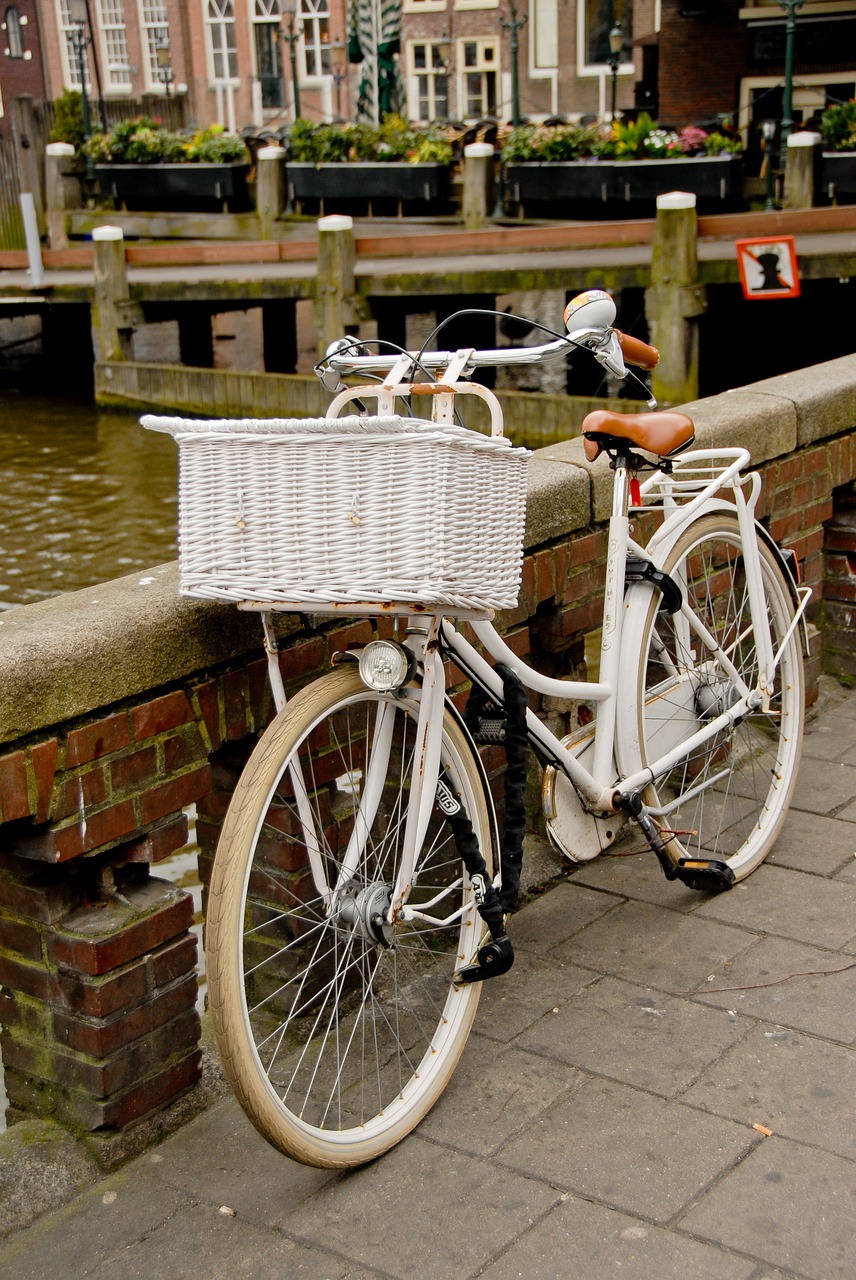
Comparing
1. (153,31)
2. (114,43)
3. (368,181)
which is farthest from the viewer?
(114,43)

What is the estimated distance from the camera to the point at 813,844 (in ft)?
12.5

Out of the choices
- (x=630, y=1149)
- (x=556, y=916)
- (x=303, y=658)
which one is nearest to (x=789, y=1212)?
(x=630, y=1149)

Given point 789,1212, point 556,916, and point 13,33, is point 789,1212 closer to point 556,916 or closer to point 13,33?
point 556,916

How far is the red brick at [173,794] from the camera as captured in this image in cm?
254

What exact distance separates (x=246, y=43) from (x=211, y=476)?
41174 mm

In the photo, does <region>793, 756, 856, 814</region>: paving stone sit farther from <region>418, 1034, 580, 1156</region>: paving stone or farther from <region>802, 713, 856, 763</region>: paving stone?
<region>418, 1034, 580, 1156</region>: paving stone

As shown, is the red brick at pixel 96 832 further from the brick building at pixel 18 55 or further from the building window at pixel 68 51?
the brick building at pixel 18 55

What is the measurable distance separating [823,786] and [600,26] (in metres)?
35.4

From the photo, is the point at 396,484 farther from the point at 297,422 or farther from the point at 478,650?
the point at 478,650

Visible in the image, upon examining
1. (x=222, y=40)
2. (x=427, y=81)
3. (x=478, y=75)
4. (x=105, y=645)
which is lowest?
(x=105, y=645)

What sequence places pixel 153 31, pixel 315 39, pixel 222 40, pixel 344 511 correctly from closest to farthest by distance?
pixel 344 511
pixel 315 39
pixel 222 40
pixel 153 31

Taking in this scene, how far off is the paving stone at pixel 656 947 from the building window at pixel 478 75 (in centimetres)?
3770

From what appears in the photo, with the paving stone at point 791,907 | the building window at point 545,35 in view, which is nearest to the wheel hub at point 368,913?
the paving stone at point 791,907

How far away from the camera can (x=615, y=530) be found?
10.4 ft
